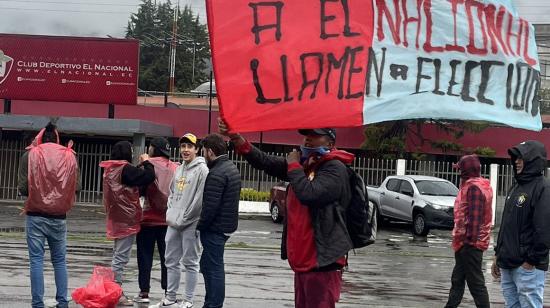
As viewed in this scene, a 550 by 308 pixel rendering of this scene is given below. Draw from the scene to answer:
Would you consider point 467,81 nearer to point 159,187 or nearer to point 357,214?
point 357,214

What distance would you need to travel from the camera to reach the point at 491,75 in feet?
15.8

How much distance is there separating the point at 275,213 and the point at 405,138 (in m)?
9.45

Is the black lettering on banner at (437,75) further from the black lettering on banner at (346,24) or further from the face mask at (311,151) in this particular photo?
the face mask at (311,151)

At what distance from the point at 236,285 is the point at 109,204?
7.79 ft

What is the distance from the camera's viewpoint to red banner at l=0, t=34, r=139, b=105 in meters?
29.0

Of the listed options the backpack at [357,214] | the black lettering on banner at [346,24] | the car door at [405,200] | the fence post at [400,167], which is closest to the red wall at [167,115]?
the fence post at [400,167]

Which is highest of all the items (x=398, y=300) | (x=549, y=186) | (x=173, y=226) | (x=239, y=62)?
(x=239, y=62)

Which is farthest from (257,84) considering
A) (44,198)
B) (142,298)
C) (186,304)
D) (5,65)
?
(5,65)

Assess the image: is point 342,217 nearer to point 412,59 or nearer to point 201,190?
point 412,59

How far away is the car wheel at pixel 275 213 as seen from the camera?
2325 cm

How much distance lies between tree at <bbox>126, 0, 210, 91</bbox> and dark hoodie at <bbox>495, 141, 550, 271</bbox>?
6488 cm

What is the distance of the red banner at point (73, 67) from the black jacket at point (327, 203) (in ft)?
79.9

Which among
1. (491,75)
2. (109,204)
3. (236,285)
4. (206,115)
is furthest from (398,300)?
(206,115)

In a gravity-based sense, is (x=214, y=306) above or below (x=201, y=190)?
below
